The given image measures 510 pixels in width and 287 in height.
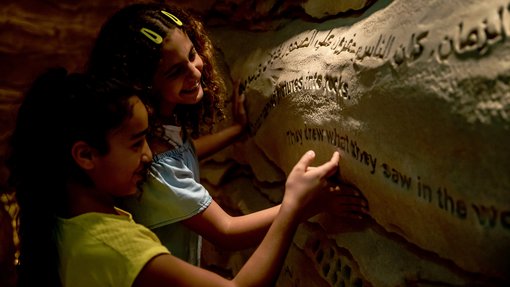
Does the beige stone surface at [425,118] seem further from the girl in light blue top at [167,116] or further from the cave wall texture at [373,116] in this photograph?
the girl in light blue top at [167,116]

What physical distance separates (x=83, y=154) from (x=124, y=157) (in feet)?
0.29

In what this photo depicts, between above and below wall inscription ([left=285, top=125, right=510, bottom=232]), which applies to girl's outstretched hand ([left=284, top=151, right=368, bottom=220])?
below

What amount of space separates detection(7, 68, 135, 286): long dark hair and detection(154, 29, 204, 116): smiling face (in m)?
0.28

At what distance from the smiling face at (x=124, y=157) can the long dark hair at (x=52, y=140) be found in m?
0.02

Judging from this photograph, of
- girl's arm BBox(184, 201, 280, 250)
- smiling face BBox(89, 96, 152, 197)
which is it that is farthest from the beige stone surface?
smiling face BBox(89, 96, 152, 197)

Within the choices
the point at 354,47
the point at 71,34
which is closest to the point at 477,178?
the point at 354,47

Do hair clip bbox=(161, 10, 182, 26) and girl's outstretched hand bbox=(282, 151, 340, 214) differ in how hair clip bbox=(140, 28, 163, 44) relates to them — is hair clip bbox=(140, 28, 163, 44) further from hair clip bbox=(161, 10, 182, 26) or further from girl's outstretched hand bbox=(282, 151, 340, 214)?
girl's outstretched hand bbox=(282, 151, 340, 214)

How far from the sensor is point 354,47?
4.26 feet

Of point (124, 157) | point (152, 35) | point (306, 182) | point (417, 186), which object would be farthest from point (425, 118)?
point (152, 35)

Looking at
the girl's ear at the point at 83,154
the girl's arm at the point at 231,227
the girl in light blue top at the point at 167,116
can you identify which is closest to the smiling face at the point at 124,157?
the girl's ear at the point at 83,154

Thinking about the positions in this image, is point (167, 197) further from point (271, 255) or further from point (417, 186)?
point (417, 186)

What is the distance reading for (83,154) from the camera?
1120 mm

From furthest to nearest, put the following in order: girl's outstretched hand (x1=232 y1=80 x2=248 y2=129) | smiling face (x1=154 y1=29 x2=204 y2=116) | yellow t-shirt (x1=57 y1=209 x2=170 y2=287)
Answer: girl's outstretched hand (x1=232 y1=80 x2=248 y2=129)
smiling face (x1=154 y1=29 x2=204 y2=116)
yellow t-shirt (x1=57 y1=209 x2=170 y2=287)

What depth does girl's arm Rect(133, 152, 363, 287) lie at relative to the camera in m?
1.06
